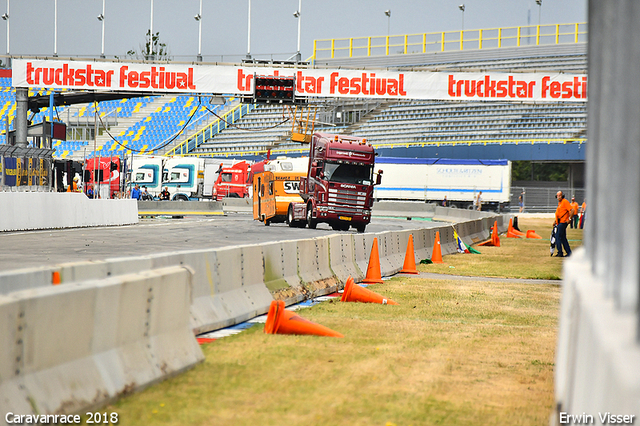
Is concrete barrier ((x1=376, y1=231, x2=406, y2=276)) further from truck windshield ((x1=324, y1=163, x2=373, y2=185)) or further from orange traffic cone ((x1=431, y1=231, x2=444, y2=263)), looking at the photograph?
truck windshield ((x1=324, y1=163, x2=373, y2=185))

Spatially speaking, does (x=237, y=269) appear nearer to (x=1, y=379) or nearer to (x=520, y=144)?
(x=1, y=379)

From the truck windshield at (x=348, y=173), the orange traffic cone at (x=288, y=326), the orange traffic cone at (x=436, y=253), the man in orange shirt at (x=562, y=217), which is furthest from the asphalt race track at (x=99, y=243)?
the man in orange shirt at (x=562, y=217)

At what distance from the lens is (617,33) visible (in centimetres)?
412

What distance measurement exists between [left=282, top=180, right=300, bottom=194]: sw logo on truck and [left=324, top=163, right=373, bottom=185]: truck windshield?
416cm

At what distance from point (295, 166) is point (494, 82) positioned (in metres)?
11.8

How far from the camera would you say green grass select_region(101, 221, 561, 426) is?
5707 millimetres

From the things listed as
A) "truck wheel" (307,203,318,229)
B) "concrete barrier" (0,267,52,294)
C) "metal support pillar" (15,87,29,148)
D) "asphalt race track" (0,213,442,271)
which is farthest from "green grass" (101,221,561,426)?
"metal support pillar" (15,87,29,148)

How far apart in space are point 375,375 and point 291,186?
1134 inches

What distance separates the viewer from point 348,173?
31.8m

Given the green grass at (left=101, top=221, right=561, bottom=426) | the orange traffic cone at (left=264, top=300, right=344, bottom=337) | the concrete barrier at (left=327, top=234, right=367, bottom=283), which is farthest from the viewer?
the concrete barrier at (left=327, top=234, right=367, bottom=283)

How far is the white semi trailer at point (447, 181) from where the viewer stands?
58906mm

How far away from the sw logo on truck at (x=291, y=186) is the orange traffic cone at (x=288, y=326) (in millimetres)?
26489

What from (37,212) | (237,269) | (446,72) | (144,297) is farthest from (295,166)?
(144,297)

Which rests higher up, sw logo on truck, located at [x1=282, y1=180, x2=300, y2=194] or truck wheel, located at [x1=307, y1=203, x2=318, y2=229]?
sw logo on truck, located at [x1=282, y1=180, x2=300, y2=194]
